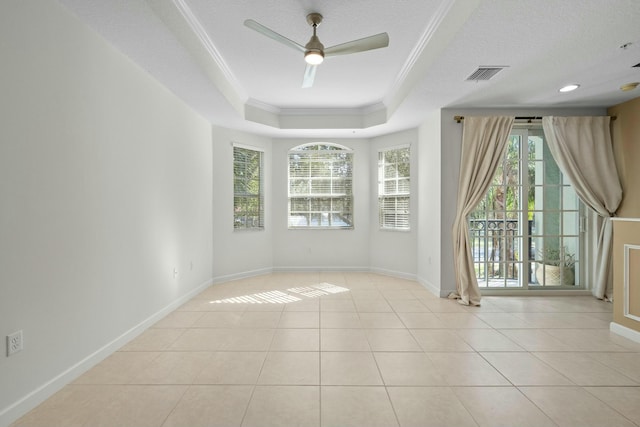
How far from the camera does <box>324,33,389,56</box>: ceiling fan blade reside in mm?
2489

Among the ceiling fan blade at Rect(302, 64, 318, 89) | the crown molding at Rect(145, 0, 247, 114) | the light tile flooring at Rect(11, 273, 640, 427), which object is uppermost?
the crown molding at Rect(145, 0, 247, 114)

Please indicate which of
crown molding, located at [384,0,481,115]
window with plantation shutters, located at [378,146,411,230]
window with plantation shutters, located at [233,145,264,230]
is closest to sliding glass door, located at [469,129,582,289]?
window with plantation shutters, located at [378,146,411,230]

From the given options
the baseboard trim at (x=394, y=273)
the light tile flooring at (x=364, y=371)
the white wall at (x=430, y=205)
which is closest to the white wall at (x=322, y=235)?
the baseboard trim at (x=394, y=273)

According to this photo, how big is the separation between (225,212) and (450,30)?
403 centimetres

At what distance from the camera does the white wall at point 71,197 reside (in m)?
1.83

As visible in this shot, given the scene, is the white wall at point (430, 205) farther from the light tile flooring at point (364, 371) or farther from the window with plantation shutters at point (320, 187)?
the window with plantation shutters at point (320, 187)

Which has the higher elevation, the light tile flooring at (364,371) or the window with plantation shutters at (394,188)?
the window with plantation shutters at (394,188)

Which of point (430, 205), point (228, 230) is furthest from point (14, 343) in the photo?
point (430, 205)

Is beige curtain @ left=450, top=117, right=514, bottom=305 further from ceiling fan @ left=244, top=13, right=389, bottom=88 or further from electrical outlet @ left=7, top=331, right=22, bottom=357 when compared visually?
electrical outlet @ left=7, top=331, right=22, bottom=357

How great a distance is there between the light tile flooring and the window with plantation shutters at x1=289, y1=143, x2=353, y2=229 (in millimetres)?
2472

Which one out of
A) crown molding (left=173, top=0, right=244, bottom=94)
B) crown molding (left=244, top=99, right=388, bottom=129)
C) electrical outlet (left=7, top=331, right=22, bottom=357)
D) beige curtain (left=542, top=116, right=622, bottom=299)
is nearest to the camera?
electrical outlet (left=7, top=331, right=22, bottom=357)

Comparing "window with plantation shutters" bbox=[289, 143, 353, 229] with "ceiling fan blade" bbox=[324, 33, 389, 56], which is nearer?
"ceiling fan blade" bbox=[324, 33, 389, 56]

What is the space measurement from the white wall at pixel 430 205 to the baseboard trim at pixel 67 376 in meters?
3.62

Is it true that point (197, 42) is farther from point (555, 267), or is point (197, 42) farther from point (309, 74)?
point (555, 267)
